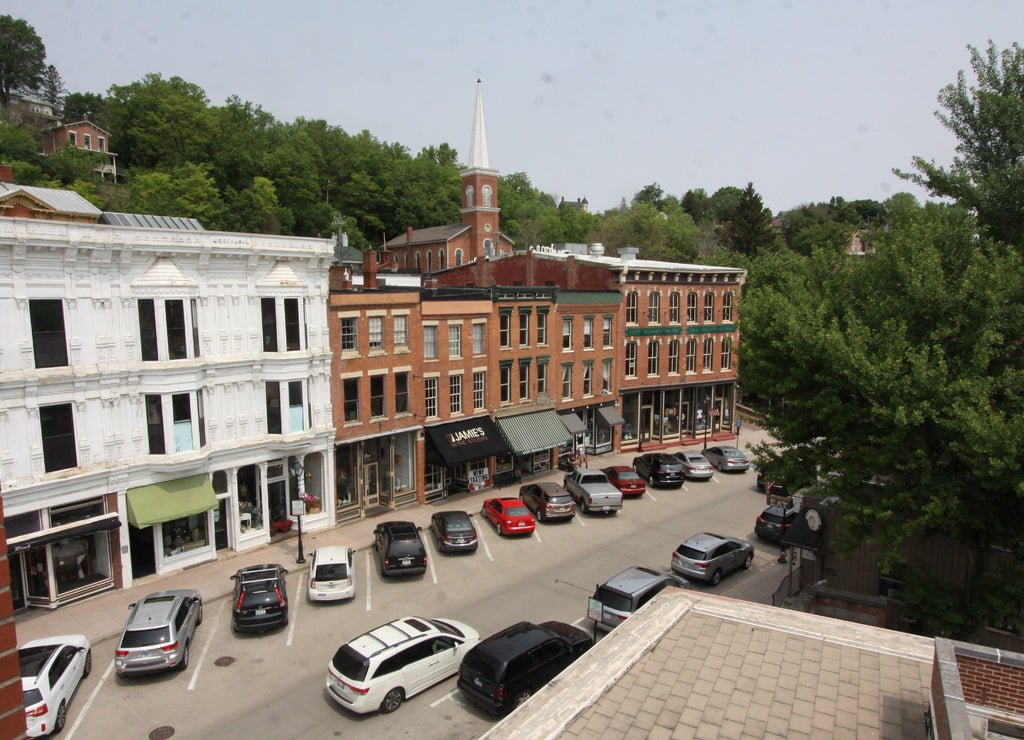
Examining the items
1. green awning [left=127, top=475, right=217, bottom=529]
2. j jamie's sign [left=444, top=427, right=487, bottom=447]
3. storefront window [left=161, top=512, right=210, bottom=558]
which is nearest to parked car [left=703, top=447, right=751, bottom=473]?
j jamie's sign [left=444, top=427, right=487, bottom=447]

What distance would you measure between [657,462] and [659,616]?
935 inches

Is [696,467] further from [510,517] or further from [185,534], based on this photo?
[185,534]

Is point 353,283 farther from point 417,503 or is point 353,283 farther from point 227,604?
point 227,604

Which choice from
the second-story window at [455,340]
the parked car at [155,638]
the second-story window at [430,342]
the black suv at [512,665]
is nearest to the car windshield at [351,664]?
the black suv at [512,665]

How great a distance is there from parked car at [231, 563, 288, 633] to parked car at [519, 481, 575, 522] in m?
12.3

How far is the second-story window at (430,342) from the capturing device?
103 ft

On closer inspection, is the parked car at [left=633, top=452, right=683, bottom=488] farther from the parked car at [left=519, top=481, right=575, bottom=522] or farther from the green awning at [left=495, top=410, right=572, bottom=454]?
the parked car at [left=519, top=481, right=575, bottom=522]

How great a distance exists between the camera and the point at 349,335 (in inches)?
1140

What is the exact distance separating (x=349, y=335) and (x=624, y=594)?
1595 cm

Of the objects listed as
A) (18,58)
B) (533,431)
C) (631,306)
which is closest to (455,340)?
(533,431)

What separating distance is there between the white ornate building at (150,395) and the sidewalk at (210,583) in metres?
0.47

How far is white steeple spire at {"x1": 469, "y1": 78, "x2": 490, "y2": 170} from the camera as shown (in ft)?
261

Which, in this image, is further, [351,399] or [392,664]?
[351,399]

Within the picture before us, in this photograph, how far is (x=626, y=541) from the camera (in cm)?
2780
